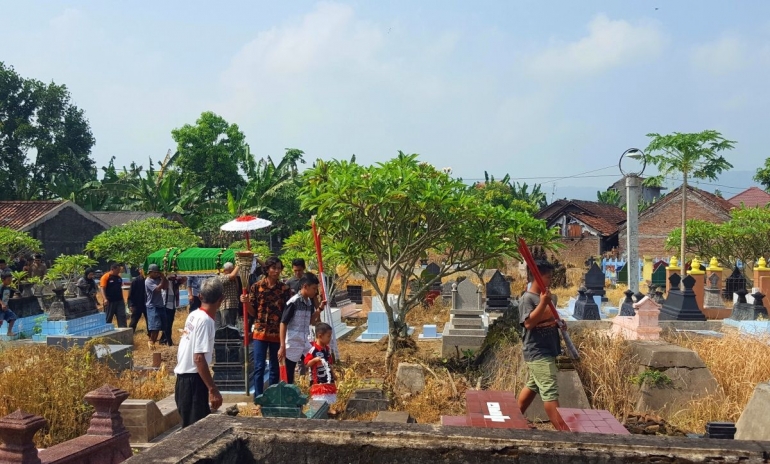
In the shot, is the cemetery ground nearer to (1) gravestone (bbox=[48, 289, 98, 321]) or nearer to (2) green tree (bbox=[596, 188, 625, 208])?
(1) gravestone (bbox=[48, 289, 98, 321])

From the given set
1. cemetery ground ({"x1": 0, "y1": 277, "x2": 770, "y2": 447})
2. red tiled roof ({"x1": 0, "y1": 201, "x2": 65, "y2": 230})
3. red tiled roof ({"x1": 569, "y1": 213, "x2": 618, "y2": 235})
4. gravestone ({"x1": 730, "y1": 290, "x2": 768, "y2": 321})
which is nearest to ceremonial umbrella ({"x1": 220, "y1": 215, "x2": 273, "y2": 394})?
cemetery ground ({"x1": 0, "y1": 277, "x2": 770, "y2": 447})

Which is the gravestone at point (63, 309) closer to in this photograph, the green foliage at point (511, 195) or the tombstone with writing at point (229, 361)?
the tombstone with writing at point (229, 361)

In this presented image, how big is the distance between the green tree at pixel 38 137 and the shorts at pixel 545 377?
3370 centimetres

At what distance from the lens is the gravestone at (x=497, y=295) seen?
15.2 metres

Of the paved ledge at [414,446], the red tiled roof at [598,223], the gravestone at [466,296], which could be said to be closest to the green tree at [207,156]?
the red tiled roof at [598,223]

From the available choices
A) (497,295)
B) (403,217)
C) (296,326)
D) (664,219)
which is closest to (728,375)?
(403,217)

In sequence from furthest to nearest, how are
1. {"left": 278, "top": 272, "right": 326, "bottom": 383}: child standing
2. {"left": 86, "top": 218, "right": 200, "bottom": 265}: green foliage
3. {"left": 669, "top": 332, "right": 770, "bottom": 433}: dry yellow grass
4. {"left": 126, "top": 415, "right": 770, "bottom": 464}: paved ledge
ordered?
{"left": 86, "top": 218, "right": 200, "bottom": 265}: green foliage
{"left": 669, "top": 332, "right": 770, "bottom": 433}: dry yellow grass
{"left": 278, "top": 272, "right": 326, "bottom": 383}: child standing
{"left": 126, "top": 415, "right": 770, "bottom": 464}: paved ledge

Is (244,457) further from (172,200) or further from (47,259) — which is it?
(172,200)

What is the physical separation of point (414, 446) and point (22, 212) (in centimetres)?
2670

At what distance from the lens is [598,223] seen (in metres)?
39.8

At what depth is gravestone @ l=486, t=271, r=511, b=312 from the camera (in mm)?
15188

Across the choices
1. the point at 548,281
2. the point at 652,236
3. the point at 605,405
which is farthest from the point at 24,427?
the point at 652,236

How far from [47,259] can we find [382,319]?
17506 millimetres

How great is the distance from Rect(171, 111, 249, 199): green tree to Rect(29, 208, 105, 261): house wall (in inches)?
293
